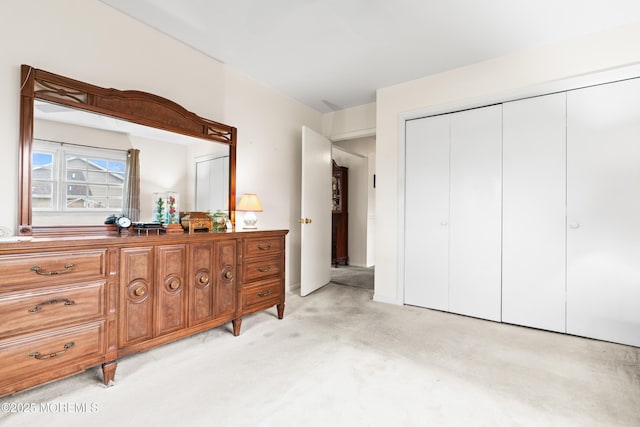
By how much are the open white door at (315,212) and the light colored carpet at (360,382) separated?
105cm

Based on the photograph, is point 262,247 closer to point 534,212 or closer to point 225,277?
point 225,277

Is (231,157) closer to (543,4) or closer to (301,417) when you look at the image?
(301,417)

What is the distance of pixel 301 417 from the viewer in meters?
1.43

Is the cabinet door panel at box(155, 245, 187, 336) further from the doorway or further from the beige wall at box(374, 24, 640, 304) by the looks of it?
the doorway

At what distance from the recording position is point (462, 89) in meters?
2.94

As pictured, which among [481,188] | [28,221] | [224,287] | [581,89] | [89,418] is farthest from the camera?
[481,188]

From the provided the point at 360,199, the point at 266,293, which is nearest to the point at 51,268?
the point at 266,293

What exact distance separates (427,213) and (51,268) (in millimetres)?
3049

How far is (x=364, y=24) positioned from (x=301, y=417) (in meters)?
2.64

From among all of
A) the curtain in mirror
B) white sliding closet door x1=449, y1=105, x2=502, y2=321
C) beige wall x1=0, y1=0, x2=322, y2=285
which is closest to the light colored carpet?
white sliding closet door x1=449, y1=105, x2=502, y2=321

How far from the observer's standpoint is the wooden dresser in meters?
1.38

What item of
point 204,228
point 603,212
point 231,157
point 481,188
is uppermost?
point 231,157

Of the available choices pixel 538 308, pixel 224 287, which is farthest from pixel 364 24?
pixel 538 308

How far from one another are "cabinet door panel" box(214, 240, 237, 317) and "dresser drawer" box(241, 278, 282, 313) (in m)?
0.12
